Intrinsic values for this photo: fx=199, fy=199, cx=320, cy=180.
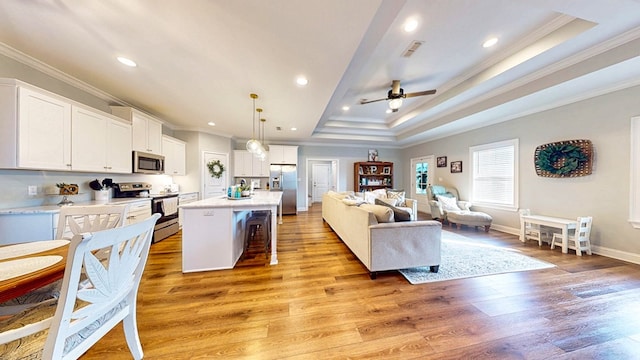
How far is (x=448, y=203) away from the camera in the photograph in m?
4.91

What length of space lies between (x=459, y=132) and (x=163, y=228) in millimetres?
7121

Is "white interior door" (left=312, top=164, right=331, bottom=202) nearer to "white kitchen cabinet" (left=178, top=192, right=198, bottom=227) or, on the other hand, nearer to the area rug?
"white kitchen cabinet" (left=178, top=192, right=198, bottom=227)

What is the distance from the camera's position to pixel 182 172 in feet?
15.7

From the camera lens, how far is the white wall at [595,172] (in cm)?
278

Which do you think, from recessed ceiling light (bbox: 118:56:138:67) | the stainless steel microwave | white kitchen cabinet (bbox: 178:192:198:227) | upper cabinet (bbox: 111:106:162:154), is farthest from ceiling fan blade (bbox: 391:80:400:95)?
white kitchen cabinet (bbox: 178:192:198:227)

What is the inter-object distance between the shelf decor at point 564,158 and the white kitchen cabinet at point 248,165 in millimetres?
6326

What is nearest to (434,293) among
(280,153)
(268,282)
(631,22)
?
(268,282)

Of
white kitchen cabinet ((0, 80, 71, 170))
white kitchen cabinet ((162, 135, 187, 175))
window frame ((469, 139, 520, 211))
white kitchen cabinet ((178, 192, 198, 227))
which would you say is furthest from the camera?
white kitchen cabinet ((178, 192, 198, 227))

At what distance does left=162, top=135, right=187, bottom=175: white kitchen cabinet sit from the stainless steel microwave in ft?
0.85

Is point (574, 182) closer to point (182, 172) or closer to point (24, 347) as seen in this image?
point (24, 347)

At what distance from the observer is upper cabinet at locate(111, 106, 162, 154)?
3307mm

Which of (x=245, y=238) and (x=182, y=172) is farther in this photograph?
(x=182, y=172)

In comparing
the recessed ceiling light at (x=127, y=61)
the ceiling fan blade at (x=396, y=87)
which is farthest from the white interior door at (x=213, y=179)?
the ceiling fan blade at (x=396, y=87)

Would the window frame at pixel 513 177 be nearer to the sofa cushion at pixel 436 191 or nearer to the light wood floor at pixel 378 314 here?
the sofa cushion at pixel 436 191
